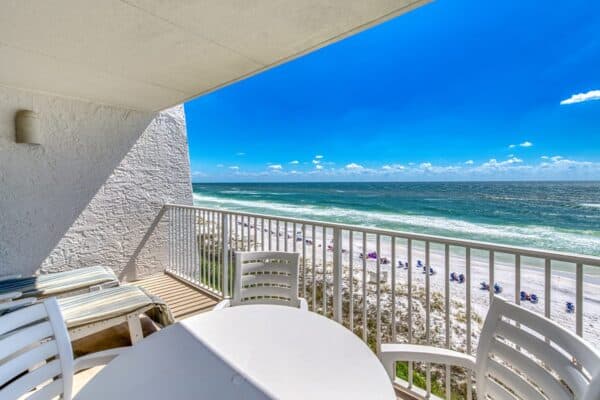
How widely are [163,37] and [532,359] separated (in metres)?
2.56

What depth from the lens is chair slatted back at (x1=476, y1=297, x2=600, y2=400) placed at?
2.54 feet

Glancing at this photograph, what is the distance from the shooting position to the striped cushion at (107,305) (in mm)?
1912

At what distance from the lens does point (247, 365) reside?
38.5 inches

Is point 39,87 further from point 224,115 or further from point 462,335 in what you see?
point 224,115

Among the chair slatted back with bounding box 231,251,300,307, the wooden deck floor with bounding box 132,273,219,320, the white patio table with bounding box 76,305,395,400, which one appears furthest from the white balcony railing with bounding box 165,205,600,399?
the white patio table with bounding box 76,305,395,400

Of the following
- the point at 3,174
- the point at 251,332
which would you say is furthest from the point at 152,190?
the point at 251,332

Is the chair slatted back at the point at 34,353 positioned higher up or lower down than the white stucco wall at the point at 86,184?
lower down

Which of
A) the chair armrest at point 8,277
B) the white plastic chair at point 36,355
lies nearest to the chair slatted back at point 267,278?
the white plastic chair at point 36,355

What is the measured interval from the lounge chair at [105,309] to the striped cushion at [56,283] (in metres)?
0.31

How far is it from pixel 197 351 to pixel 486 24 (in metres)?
19.0

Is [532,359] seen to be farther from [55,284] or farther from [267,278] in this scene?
[55,284]

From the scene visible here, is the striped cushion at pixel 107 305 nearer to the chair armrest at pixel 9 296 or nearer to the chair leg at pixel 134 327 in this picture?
the chair leg at pixel 134 327

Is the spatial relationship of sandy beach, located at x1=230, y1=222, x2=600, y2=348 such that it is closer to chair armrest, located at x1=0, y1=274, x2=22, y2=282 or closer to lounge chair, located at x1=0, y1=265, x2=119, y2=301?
lounge chair, located at x1=0, y1=265, x2=119, y2=301

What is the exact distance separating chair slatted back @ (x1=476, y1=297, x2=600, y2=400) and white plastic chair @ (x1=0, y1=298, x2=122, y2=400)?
1.57 meters
